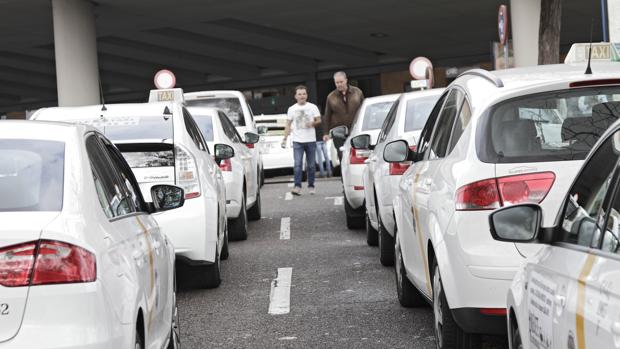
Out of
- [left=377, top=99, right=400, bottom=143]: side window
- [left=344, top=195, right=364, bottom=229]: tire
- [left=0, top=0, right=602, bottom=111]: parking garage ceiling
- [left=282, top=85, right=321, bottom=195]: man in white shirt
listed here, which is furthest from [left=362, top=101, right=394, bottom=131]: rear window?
[left=0, top=0, right=602, bottom=111]: parking garage ceiling

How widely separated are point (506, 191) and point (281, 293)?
4.32 metres

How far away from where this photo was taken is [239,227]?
551 inches

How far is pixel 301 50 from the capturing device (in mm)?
47531

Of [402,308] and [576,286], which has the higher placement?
[576,286]

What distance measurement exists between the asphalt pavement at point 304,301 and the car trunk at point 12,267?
3.52 meters

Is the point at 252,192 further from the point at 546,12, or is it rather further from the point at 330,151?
the point at 330,151

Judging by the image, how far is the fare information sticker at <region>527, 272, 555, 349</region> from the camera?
4020 mm

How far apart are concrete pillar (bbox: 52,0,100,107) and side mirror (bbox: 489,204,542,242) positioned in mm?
30515

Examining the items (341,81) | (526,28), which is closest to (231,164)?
(341,81)

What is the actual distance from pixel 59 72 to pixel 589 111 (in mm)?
29798

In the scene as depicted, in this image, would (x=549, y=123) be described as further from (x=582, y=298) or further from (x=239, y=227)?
(x=239, y=227)

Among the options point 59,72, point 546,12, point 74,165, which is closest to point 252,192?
point 546,12

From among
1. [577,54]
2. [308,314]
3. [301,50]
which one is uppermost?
[301,50]

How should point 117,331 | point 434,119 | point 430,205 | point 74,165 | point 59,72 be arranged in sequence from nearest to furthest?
point 117,331, point 74,165, point 430,205, point 434,119, point 59,72
